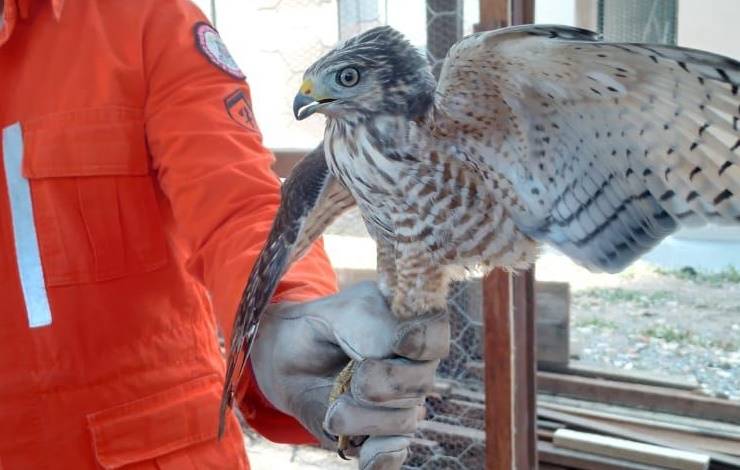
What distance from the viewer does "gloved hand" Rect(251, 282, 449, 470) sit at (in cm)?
132

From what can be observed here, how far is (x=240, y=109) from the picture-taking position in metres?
1.71

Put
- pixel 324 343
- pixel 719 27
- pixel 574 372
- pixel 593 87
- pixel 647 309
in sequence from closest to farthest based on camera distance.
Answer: pixel 593 87
pixel 324 343
pixel 719 27
pixel 574 372
pixel 647 309

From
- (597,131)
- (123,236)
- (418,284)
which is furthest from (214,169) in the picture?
(597,131)

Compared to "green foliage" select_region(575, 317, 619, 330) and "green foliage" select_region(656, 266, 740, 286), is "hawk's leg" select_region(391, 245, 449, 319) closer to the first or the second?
"green foliage" select_region(656, 266, 740, 286)

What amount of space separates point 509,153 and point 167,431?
100 cm

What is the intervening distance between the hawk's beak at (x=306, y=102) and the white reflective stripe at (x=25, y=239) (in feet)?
2.45

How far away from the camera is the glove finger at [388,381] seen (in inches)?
51.5

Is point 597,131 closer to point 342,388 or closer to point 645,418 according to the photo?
point 342,388

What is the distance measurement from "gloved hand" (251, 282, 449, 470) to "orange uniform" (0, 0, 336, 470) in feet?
0.36

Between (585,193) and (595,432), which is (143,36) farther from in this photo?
(595,432)

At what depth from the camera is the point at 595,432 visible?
296 centimetres

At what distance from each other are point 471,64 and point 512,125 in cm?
14

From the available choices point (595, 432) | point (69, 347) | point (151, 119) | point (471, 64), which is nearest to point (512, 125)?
point (471, 64)

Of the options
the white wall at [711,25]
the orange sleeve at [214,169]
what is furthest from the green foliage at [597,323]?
the orange sleeve at [214,169]
